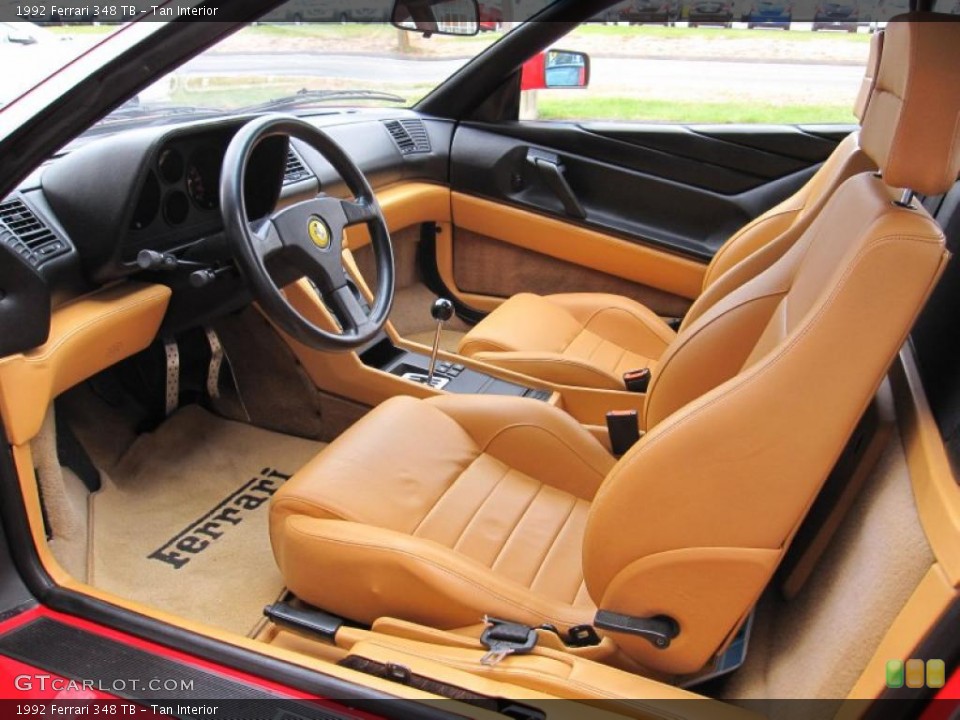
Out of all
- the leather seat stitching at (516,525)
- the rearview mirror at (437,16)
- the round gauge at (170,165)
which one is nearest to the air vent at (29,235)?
the round gauge at (170,165)

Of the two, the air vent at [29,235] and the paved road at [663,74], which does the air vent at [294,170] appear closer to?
the paved road at [663,74]

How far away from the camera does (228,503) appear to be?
2.03 meters

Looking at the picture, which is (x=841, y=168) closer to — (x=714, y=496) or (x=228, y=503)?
(x=714, y=496)

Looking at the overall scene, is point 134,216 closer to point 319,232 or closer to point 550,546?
point 319,232

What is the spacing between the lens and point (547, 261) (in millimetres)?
2922

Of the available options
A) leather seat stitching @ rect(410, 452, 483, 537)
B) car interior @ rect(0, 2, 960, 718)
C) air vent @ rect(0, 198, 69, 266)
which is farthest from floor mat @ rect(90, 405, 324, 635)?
air vent @ rect(0, 198, 69, 266)

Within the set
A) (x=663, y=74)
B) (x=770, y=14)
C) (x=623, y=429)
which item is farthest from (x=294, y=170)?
(x=663, y=74)

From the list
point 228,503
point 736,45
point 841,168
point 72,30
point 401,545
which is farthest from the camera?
point 736,45

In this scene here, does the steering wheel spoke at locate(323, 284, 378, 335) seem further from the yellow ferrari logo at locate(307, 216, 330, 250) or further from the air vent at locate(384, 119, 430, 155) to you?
the air vent at locate(384, 119, 430, 155)

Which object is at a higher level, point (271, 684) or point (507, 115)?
point (507, 115)

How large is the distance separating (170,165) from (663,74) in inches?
104

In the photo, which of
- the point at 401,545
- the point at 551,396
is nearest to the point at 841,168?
the point at 551,396

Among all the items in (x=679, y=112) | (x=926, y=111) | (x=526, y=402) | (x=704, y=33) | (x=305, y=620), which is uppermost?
(x=704, y=33)

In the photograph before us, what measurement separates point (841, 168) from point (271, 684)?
1.63 meters
